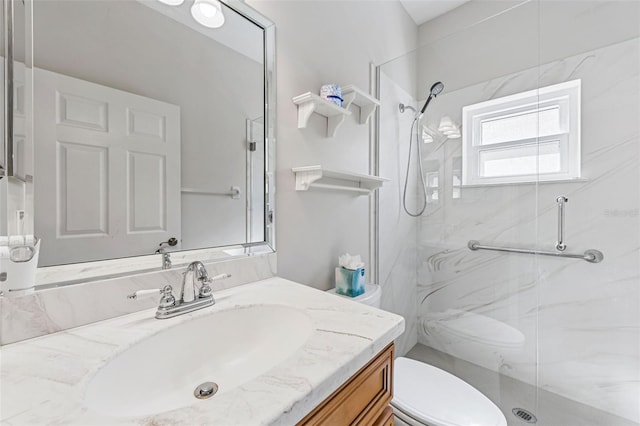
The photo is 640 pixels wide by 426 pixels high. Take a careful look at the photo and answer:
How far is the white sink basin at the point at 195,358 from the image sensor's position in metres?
0.55

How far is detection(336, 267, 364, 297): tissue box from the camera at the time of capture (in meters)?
1.33

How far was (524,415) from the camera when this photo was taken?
151cm

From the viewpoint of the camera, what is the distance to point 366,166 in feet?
5.66

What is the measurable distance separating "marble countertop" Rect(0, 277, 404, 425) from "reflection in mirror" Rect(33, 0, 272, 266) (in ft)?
0.72

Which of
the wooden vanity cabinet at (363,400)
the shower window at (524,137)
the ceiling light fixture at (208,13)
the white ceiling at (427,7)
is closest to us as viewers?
the wooden vanity cabinet at (363,400)

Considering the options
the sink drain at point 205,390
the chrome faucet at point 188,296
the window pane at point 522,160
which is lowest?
the sink drain at point 205,390

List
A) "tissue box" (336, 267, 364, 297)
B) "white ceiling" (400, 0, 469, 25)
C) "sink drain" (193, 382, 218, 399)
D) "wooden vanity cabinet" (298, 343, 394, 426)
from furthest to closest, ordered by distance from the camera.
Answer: "white ceiling" (400, 0, 469, 25)
"tissue box" (336, 267, 364, 297)
"sink drain" (193, 382, 218, 399)
"wooden vanity cabinet" (298, 343, 394, 426)

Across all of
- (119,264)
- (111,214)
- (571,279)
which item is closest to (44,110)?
(111,214)

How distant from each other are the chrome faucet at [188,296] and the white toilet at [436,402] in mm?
818

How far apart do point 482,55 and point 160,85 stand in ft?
6.04

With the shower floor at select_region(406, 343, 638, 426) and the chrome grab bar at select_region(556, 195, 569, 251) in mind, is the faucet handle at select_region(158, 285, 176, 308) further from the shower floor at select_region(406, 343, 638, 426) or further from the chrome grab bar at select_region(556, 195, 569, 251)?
the chrome grab bar at select_region(556, 195, 569, 251)

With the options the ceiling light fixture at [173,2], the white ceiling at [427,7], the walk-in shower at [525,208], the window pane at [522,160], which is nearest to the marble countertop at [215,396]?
the ceiling light fixture at [173,2]

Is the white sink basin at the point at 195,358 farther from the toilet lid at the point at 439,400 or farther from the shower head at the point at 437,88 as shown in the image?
the shower head at the point at 437,88

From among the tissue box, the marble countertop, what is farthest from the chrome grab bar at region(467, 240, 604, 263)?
the marble countertop
